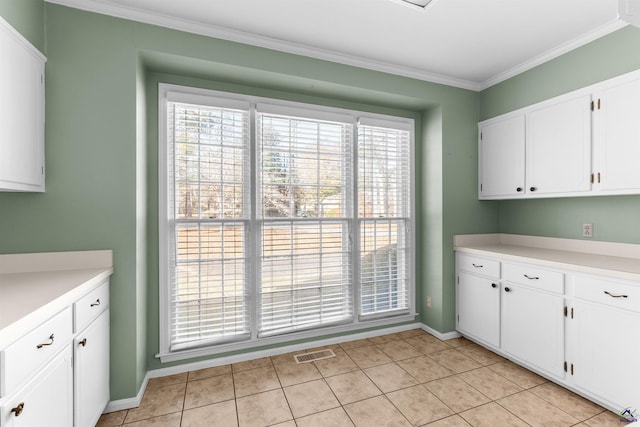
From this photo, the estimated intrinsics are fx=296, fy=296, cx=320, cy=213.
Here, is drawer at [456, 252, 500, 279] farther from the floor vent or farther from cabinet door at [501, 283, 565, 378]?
the floor vent

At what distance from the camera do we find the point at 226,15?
2049 millimetres

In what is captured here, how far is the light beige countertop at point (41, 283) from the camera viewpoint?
3.58ft

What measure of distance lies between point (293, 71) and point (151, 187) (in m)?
1.47

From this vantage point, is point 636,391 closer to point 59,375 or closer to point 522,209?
point 522,209

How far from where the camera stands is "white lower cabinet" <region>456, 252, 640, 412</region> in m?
1.79

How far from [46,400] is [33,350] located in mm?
266

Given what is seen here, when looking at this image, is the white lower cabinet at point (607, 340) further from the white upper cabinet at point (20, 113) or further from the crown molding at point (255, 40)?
the white upper cabinet at point (20, 113)

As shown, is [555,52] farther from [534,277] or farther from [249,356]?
[249,356]

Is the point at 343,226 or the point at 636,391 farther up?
the point at 343,226

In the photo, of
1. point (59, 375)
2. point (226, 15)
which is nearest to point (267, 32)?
point (226, 15)

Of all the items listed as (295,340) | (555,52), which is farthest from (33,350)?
(555,52)

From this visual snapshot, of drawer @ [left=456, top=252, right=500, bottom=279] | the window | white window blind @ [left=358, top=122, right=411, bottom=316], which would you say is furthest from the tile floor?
drawer @ [left=456, top=252, right=500, bottom=279]

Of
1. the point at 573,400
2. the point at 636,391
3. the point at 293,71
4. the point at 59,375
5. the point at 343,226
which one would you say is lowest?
the point at 573,400

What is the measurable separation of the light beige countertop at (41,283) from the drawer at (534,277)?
117 inches
